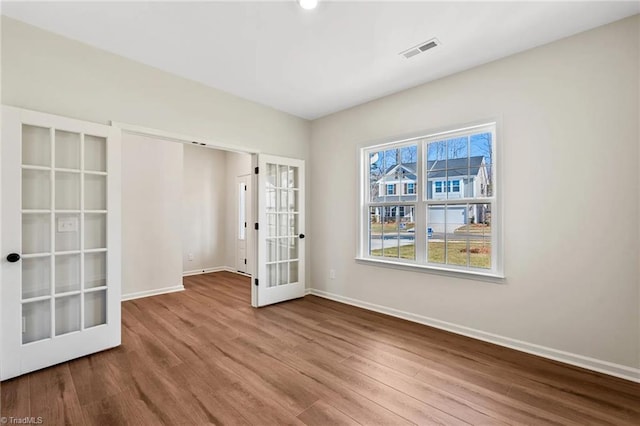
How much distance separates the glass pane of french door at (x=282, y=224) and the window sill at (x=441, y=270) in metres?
1.10

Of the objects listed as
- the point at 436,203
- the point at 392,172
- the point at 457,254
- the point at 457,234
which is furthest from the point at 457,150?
the point at 457,254

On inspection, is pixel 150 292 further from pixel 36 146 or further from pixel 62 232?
pixel 36 146

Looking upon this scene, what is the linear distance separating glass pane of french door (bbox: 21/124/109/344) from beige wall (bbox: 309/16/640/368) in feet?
11.4

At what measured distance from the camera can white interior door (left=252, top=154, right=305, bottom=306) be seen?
4.11 metres

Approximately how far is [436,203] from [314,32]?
2233mm

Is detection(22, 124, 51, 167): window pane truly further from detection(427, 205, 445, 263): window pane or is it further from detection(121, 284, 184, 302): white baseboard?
detection(427, 205, 445, 263): window pane

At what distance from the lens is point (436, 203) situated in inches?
135

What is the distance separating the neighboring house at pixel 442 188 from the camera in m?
3.15

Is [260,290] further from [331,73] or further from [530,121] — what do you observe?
[530,121]

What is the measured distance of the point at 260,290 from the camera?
13.4 feet

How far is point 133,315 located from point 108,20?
332 cm

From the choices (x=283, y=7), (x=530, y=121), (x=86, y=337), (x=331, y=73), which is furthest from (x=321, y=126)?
(x=86, y=337)

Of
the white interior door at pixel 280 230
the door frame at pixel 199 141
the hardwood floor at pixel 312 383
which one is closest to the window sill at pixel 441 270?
the hardwood floor at pixel 312 383

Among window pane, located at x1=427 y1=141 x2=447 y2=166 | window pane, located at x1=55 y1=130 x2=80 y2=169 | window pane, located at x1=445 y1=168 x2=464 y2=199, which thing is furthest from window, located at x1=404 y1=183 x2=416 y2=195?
window pane, located at x1=55 y1=130 x2=80 y2=169
